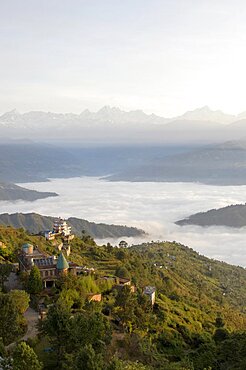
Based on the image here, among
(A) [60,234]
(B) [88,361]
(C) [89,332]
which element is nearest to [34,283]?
(C) [89,332]

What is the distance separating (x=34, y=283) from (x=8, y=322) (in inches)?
379

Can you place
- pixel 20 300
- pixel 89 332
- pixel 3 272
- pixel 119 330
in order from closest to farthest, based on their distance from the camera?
pixel 89 332, pixel 20 300, pixel 119 330, pixel 3 272

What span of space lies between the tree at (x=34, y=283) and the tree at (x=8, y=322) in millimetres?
8784

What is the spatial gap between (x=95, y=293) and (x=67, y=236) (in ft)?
139

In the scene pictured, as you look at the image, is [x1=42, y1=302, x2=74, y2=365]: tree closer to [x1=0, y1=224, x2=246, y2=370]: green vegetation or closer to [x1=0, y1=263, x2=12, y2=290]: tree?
[x1=0, y1=224, x2=246, y2=370]: green vegetation

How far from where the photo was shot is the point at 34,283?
3884cm

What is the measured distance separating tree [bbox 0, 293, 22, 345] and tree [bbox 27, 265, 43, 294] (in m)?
8.78

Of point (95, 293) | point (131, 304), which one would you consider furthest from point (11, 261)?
point (131, 304)

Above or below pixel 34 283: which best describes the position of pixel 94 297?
below

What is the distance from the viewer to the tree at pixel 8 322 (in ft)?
95.6

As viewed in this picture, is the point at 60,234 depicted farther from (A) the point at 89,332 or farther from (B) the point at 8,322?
(A) the point at 89,332

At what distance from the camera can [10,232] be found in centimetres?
7088

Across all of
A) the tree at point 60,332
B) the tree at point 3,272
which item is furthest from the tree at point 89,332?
the tree at point 3,272

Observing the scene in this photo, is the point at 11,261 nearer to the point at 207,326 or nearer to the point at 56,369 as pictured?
the point at 207,326
